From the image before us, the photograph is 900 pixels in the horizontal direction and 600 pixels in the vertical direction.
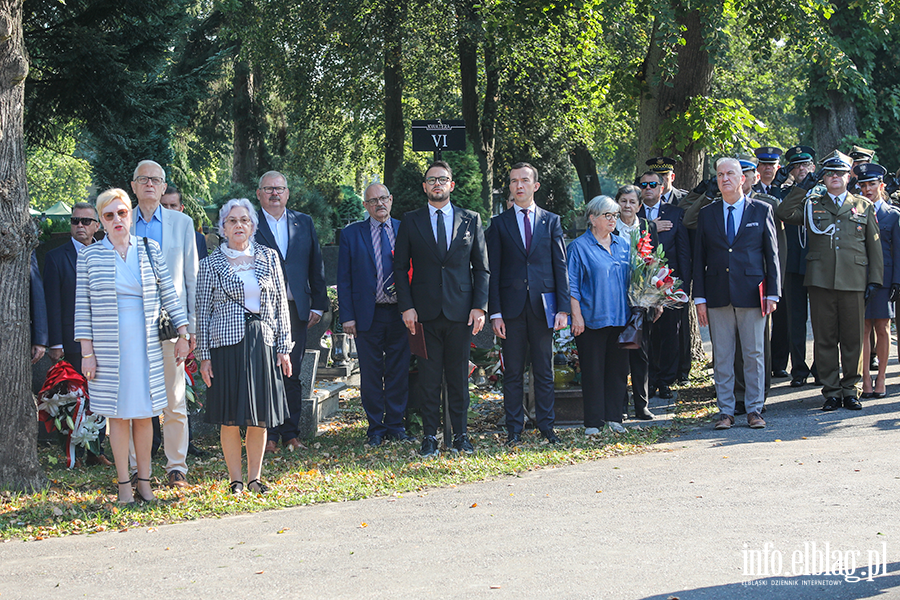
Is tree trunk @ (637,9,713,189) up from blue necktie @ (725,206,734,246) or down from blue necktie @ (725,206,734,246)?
up

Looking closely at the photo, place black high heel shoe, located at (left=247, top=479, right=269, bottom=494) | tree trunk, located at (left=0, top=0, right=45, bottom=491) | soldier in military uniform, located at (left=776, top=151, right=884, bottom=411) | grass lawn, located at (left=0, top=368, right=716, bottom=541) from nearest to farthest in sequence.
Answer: grass lawn, located at (left=0, top=368, right=716, bottom=541), black high heel shoe, located at (left=247, top=479, right=269, bottom=494), tree trunk, located at (left=0, top=0, right=45, bottom=491), soldier in military uniform, located at (left=776, top=151, right=884, bottom=411)

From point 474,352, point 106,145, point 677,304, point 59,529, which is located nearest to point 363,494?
point 59,529

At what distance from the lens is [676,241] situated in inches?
362

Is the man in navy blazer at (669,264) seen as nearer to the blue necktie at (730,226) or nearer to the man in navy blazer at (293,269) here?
the blue necktie at (730,226)

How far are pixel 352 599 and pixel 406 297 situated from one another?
→ 3.45 m

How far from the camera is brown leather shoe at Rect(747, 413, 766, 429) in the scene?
7965 millimetres

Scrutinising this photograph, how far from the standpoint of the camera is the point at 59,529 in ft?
18.5

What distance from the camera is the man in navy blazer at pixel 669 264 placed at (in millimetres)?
9180

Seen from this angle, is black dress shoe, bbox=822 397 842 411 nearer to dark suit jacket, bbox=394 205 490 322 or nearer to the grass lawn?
the grass lawn

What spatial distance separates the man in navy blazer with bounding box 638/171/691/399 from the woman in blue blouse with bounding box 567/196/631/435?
1.29 m

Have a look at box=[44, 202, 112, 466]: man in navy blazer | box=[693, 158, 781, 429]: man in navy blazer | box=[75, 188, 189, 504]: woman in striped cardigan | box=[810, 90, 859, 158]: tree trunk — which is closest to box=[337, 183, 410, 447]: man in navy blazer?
box=[44, 202, 112, 466]: man in navy blazer

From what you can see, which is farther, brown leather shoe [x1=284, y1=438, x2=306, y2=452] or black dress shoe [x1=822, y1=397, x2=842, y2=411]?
black dress shoe [x1=822, y1=397, x2=842, y2=411]

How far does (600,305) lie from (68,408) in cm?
467

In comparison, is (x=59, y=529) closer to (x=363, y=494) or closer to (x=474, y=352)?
(x=363, y=494)
